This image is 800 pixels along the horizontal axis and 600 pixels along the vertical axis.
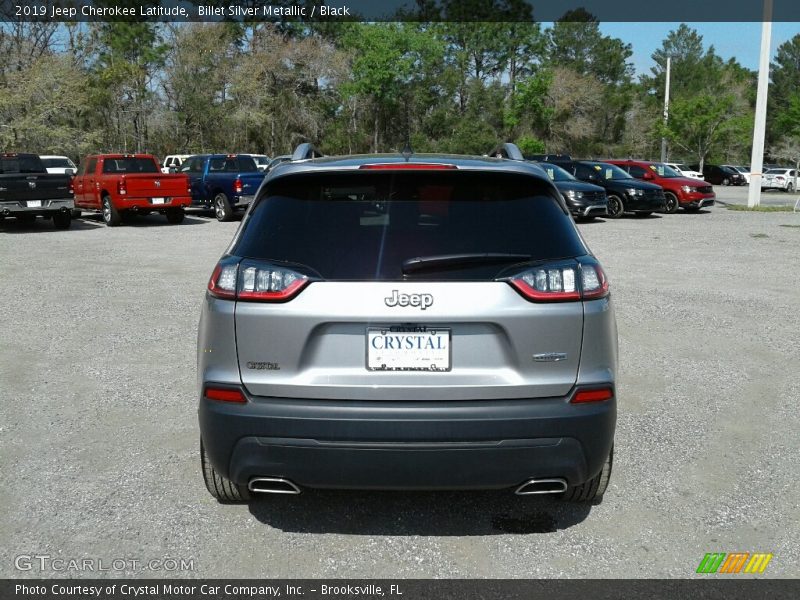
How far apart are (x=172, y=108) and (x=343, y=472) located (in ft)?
179

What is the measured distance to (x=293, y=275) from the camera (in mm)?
3283

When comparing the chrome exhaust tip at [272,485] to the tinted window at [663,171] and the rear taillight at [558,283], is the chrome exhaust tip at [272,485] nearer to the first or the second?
the rear taillight at [558,283]

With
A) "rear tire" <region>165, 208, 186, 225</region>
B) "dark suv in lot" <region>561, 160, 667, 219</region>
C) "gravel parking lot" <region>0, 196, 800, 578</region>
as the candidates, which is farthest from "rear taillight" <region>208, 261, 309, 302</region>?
"dark suv in lot" <region>561, 160, 667, 219</region>

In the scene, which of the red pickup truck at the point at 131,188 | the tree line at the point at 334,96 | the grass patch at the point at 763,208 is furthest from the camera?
the tree line at the point at 334,96

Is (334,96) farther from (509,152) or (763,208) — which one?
(509,152)

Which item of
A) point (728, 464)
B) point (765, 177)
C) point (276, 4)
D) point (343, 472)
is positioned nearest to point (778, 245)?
point (728, 464)

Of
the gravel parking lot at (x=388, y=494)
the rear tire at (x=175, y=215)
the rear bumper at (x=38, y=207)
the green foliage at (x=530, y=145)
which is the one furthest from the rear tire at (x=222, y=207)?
the green foliage at (x=530, y=145)

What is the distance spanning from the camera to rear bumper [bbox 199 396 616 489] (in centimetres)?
323

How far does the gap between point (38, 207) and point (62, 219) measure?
129cm

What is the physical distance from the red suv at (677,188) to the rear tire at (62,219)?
17.7 metres

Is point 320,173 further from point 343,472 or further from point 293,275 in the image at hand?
point 343,472

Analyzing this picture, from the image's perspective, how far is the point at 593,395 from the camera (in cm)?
336

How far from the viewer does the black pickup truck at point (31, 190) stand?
18.6 metres

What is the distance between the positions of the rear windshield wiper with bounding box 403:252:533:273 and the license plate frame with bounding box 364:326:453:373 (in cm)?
26
